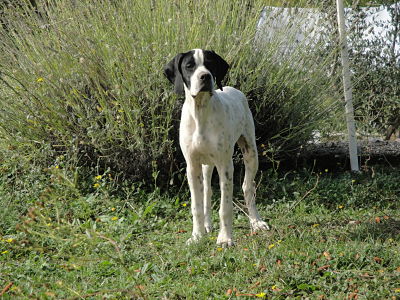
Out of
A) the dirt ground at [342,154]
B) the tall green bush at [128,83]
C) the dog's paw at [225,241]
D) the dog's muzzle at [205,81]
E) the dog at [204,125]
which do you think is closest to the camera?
the dog's muzzle at [205,81]

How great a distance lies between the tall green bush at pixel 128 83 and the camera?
5445mm

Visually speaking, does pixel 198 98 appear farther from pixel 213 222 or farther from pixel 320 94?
pixel 320 94

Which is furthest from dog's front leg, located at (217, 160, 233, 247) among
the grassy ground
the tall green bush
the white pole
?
the white pole

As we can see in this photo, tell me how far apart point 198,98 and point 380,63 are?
15.4 ft

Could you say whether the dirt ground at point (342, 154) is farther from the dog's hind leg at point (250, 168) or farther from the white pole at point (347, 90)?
the dog's hind leg at point (250, 168)

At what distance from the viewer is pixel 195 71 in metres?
4.00

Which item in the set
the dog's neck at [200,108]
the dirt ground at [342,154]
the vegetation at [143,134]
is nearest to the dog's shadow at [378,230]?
the vegetation at [143,134]

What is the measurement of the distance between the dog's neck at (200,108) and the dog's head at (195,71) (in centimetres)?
7

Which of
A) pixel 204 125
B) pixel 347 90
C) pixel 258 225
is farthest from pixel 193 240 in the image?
pixel 347 90

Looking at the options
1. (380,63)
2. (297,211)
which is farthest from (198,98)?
(380,63)

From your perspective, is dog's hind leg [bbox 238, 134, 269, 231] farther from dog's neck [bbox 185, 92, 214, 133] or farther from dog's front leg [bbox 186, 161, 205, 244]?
dog's neck [bbox 185, 92, 214, 133]

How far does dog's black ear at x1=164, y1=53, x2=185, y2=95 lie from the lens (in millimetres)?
4133

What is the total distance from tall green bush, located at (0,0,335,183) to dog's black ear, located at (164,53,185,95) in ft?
3.49

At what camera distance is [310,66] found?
21.5 feet
